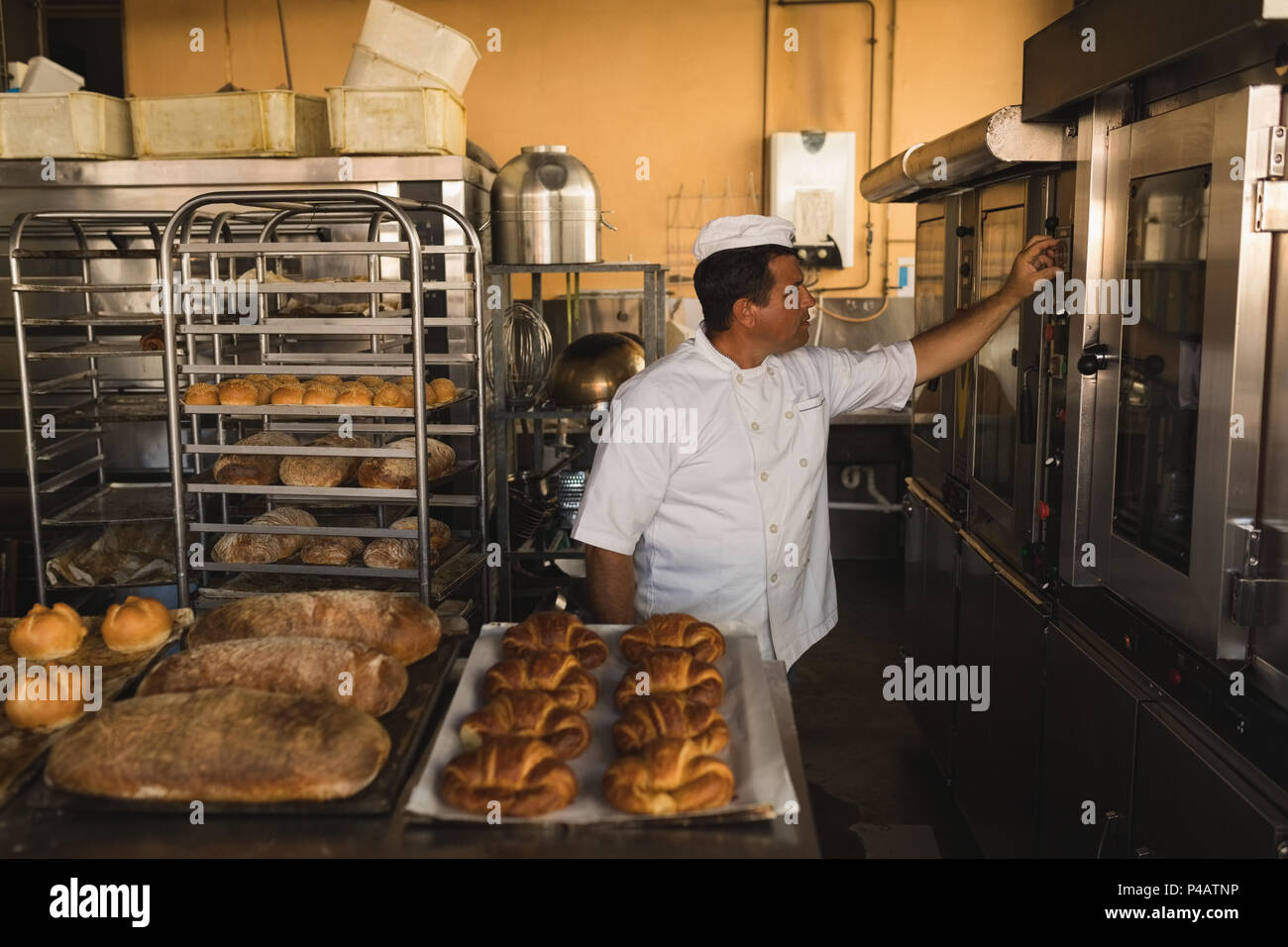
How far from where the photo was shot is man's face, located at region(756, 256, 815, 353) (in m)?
2.37

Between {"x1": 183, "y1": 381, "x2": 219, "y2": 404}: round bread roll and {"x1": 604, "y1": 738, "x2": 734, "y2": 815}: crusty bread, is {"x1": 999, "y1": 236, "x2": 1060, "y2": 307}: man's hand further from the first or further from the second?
{"x1": 183, "y1": 381, "x2": 219, "y2": 404}: round bread roll

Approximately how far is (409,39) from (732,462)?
2.53 meters

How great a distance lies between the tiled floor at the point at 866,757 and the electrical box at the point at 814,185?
6.79 ft

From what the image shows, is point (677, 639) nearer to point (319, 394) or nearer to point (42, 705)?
point (42, 705)

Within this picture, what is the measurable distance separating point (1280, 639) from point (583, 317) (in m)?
4.85

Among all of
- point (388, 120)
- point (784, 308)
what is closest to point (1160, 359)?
point (784, 308)

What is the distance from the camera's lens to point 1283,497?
1529 mm

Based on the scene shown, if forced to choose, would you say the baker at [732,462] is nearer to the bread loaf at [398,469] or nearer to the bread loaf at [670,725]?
the bread loaf at [398,469]

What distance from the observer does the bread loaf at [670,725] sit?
4.45ft
